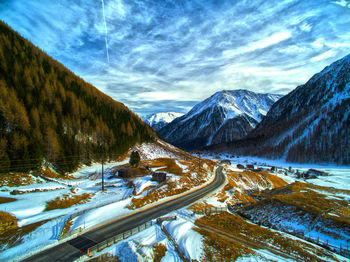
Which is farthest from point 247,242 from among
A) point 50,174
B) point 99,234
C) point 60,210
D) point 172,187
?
point 50,174

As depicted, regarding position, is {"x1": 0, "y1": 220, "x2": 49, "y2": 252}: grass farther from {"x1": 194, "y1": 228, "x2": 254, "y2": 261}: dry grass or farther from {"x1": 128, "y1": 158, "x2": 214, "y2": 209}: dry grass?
{"x1": 194, "y1": 228, "x2": 254, "y2": 261}: dry grass

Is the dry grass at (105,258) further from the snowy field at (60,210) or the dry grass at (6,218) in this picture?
the dry grass at (6,218)

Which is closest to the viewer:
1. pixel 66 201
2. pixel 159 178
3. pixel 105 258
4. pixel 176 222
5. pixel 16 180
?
pixel 105 258

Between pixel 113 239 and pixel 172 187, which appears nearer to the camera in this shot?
pixel 113 239

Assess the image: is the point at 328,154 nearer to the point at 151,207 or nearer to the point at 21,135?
the point at 151,207

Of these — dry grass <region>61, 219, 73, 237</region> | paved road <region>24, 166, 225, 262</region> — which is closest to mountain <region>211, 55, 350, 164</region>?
paved road <region>24, 166, 225, 262</region>

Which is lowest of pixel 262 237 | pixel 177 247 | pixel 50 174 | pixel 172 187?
pixel 262 237

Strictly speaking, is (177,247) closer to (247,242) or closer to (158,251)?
(158,251)
